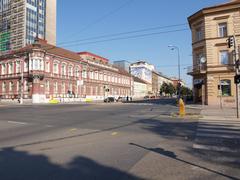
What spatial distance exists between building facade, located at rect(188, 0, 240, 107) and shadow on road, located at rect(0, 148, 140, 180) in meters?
25.9

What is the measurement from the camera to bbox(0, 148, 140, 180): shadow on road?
4789mm

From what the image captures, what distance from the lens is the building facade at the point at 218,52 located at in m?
29.1

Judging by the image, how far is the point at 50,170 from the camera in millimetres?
5188

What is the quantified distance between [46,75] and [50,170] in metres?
48.3

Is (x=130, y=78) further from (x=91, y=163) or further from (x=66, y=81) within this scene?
(x=91, y=163)

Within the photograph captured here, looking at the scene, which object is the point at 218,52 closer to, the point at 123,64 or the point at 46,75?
the point at 46,75

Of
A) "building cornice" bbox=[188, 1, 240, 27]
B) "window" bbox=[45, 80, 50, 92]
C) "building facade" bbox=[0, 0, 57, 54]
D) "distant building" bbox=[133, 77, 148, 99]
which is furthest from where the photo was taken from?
"distant building" bbox=[133, 77, 148, 99]

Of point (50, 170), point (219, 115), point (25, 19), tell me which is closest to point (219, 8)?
point (219, 115)

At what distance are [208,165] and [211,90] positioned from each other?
26.3m

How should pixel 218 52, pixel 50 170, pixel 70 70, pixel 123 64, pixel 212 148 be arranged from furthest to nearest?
pixel 123 64
pixel 70 70
pixel 218 52
pixel 212 148
pixel 50 170

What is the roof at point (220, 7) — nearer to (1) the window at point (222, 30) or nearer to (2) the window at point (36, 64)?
(1) the window at point (222, 30)

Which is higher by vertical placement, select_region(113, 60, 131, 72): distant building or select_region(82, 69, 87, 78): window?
select_region(113, 60, 131, 72): distant building

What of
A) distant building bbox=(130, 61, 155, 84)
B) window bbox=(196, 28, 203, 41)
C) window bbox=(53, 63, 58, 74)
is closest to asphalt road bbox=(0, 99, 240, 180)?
window bbox=(196, 28, 203, 41)

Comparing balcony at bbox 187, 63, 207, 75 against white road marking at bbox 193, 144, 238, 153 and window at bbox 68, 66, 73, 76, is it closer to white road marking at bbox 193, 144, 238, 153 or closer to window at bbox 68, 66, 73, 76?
white road marking at bbox 193, 144, 238, 153
